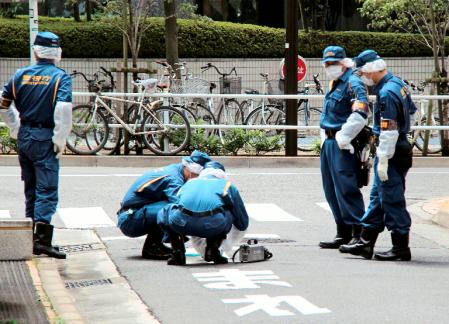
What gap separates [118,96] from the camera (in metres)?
20.1

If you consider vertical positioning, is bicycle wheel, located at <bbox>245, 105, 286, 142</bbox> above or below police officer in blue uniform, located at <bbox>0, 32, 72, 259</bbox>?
below

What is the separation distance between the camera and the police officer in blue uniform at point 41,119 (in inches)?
386

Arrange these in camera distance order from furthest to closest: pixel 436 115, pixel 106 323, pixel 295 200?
pixel 436 115
pixel 295 200
pixel 106 323

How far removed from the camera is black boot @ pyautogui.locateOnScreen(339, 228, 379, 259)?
33.5ft

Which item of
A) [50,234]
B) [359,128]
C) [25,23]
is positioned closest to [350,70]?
[359,128]

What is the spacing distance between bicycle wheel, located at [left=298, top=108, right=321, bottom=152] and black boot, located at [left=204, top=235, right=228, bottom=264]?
35.8ft

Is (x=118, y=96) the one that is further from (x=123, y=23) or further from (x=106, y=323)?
(x=106, y=323)

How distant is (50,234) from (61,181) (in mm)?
6571

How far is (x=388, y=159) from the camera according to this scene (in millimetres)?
9836

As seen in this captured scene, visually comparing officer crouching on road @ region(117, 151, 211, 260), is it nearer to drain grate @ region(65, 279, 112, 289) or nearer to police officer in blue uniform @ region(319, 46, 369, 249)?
drain grate @ region(65, 279, 112, 289)

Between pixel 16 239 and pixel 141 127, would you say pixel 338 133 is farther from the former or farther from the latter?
pixel 141 127

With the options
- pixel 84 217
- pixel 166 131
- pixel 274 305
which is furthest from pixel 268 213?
pixel 166 131

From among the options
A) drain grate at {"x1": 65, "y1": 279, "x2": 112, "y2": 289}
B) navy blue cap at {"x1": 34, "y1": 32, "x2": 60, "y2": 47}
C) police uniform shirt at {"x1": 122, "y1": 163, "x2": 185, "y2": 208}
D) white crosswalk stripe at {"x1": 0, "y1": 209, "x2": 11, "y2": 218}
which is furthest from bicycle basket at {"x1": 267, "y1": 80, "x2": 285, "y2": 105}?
drain grate at {"x1": 65, "y1": 279, "x2": 112, "y2": 289}

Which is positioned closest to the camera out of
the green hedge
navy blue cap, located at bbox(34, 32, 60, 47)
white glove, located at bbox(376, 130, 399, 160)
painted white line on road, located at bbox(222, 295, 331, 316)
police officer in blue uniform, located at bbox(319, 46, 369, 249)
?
painted white line on road, located at bbox(222, 295, 331, 316)
